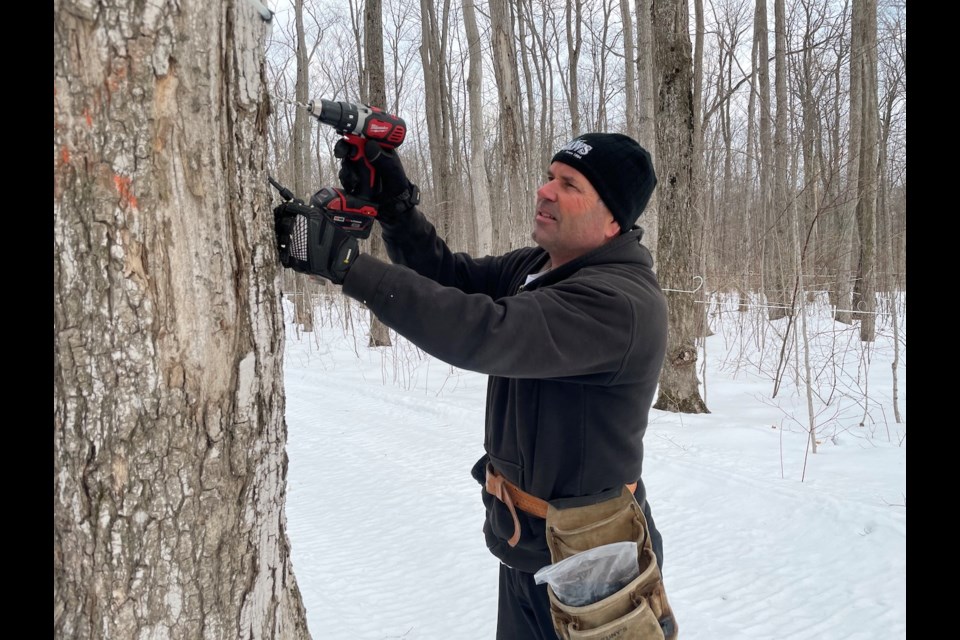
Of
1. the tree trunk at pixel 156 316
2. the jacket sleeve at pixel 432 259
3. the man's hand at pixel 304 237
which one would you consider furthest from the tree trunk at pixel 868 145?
the tree trunk at pixel 156 316

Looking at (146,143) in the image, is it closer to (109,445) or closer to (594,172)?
(109,445)

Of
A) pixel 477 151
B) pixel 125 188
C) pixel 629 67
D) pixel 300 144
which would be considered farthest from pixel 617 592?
pixel 300 144

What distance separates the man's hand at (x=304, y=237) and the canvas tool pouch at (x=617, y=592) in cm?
97

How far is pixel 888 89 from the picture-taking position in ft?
50.1

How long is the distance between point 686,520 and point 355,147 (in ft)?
9.93

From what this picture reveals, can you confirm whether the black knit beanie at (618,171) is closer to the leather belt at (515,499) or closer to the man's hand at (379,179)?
the man's hand at (379,179)

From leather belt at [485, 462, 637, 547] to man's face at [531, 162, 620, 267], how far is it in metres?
0.80

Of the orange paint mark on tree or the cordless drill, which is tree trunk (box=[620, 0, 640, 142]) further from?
the orange paint mark on tree

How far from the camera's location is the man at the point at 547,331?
1468mm

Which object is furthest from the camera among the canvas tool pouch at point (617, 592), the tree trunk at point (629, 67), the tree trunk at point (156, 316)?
the tree trunk at point (629, 67)

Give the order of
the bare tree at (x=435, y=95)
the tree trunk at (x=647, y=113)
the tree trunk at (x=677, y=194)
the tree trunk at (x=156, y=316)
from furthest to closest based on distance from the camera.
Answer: the bare tree at (x=435, y=95) → the tree trunk at (x=647, y=113) → the tree trunk at (x=677, y=194) → the tree trunk at (x=156, y=316)

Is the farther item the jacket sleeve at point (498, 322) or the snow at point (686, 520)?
the snow at point (686, 520)

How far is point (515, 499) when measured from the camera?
1897 millimetres
